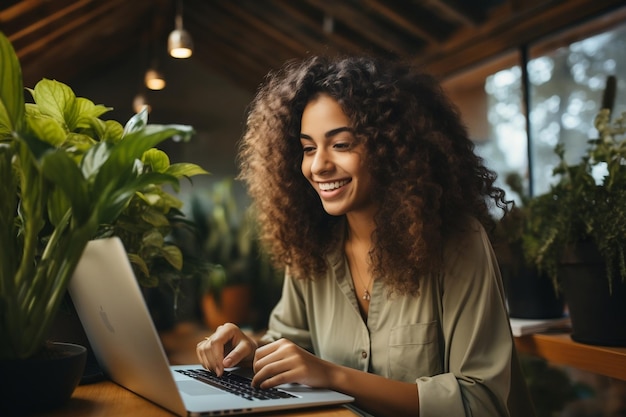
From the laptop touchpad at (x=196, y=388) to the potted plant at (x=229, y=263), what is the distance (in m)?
4.40

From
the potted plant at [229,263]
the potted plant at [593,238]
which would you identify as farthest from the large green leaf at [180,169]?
the potted plant at [229,263]

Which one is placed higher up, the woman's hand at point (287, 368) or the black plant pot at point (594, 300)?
the black plant pot at point (594, 300)

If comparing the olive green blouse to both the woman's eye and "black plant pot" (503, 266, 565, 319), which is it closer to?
the woman's eye

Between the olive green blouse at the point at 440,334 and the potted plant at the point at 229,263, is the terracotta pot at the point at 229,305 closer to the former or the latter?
the potted plant at the point at 229,263

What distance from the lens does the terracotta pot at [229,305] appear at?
5.69 m

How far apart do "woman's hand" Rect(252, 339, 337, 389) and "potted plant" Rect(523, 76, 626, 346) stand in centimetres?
86

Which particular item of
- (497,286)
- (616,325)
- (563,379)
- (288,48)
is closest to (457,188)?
(497,286)

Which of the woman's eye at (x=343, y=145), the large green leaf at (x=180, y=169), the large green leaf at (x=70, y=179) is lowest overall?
the large green leaf at (x=70, y=179)

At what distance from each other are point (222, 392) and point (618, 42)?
8.26ft

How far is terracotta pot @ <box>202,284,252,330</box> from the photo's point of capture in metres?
5.69

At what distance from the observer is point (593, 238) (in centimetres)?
158

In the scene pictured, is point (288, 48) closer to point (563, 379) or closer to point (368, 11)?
point (368, 11)

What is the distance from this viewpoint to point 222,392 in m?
0.96

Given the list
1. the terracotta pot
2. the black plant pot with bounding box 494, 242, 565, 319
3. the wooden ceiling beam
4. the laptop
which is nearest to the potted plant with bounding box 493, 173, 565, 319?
the black plant pot with bounding box 494, 242, 565, 319
